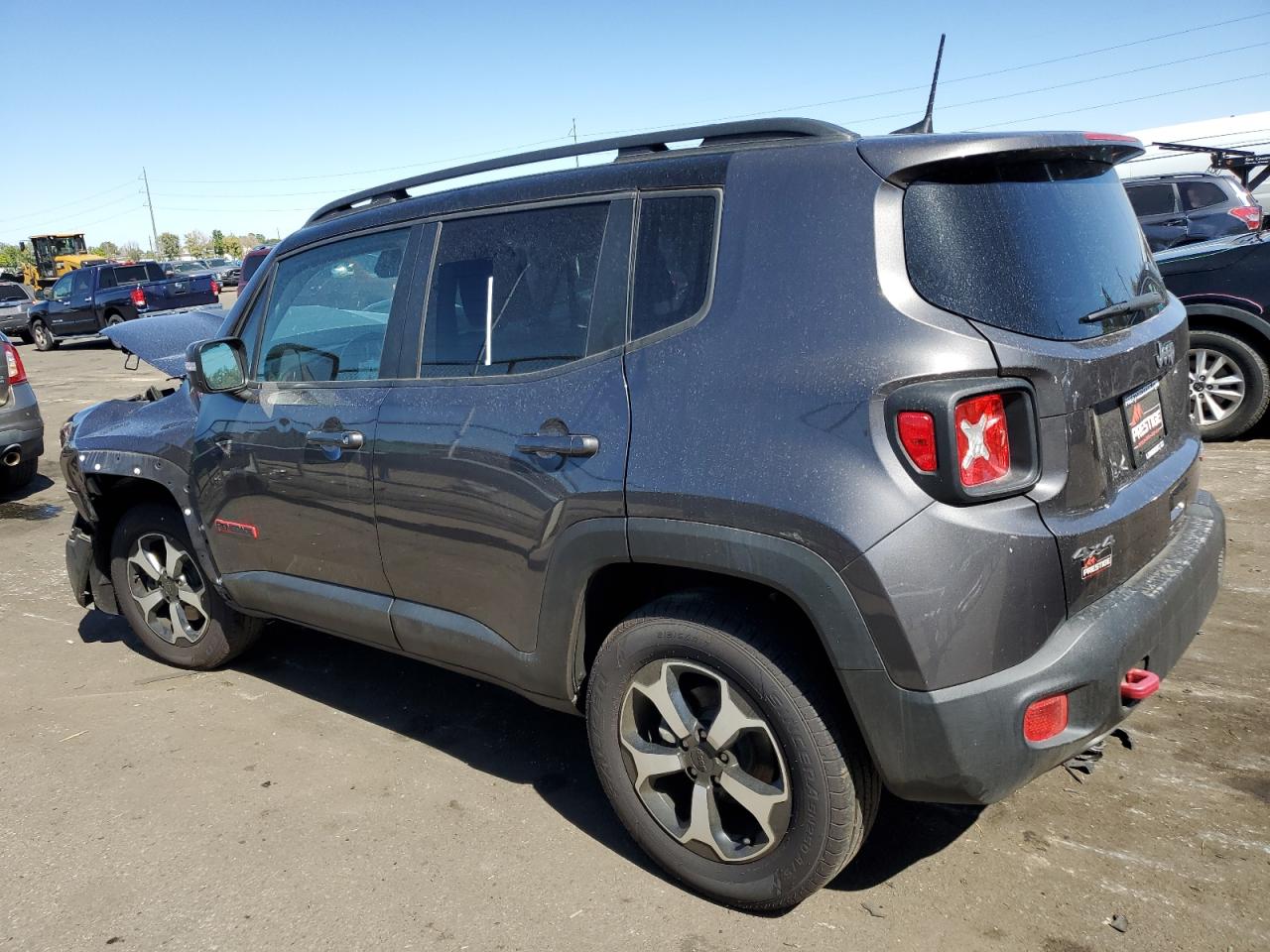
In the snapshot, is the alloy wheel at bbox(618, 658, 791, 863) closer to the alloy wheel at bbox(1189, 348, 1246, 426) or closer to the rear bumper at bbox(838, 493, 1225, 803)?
the rear bumper at bbox(838, 493, 1225, 803)

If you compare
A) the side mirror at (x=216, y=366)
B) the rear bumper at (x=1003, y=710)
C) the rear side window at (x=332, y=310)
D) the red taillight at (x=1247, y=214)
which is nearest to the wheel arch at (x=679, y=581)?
the rear bumper at (x=1003, y=710)

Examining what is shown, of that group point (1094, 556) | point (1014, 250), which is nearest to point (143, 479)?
point (1014, 250)

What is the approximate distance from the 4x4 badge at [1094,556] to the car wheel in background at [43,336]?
25.5m

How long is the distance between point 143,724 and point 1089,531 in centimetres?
351

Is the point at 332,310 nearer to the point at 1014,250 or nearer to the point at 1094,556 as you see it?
the point at 1014,250

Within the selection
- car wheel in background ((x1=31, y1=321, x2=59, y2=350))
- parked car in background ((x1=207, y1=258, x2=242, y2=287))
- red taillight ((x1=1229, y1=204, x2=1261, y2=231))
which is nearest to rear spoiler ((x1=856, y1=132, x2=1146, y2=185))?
red taillight ((x1=1229, y1=204, x2=1261, y2=231))

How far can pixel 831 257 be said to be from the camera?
2396mm

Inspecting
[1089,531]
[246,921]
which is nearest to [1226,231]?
[1089,531]

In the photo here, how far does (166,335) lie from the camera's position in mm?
4887

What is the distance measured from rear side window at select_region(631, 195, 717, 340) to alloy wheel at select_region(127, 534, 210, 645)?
2.62m

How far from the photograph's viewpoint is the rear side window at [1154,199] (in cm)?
1387

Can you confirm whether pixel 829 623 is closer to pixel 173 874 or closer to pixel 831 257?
pixel 831 257

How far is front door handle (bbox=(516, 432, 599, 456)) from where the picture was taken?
2.70 metres

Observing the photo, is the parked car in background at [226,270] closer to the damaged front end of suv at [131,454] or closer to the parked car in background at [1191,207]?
the parked car in background at [1191,207]
